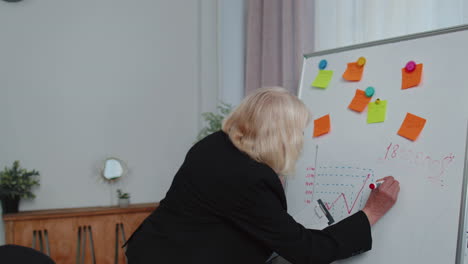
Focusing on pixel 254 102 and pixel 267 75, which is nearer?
pixel 254 102

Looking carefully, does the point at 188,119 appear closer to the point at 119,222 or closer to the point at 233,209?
the point at 119,222

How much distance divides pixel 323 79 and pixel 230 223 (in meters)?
0.76

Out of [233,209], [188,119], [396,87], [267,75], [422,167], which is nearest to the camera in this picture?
[233,209]

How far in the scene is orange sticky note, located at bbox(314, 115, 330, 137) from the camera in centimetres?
177

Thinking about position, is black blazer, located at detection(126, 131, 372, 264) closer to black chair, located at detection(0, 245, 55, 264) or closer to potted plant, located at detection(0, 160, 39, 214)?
black chair, located at detection(0, 245, 55, 264)

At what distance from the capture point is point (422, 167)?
4.72ft

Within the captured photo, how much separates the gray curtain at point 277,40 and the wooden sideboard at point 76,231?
1.18 metres

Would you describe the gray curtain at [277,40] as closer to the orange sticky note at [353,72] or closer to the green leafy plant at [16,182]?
the orange sticky note at [353,72]

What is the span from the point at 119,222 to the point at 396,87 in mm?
1967

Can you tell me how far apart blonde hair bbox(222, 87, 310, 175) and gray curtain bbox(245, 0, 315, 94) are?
1.17 metres

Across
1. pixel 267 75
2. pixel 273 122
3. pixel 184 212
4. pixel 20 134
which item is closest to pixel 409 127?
pixel 273 122

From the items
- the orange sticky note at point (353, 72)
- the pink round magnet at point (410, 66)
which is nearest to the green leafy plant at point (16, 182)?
the orange sticky note at point (353, 72)

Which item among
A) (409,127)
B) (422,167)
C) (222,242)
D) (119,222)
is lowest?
(119,222)

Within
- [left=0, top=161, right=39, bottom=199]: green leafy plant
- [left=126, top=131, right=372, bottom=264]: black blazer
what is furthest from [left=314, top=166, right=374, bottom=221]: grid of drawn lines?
[left=0, top=161, right=39, bottom=199]: green leafy plant
